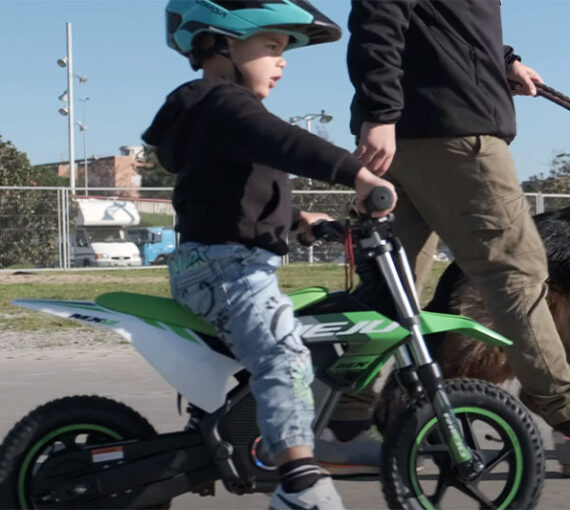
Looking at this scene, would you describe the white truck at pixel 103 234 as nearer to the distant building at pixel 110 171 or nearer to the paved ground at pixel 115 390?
the paved ground at pixel 115 390

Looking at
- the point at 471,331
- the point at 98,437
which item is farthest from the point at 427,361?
the point at 98,437

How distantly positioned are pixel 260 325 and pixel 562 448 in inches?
60.2

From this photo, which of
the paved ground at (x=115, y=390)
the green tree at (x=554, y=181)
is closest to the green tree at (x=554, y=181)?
the green tree at (x=554, y=181)

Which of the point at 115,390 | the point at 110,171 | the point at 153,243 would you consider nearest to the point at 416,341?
the point at 115,390

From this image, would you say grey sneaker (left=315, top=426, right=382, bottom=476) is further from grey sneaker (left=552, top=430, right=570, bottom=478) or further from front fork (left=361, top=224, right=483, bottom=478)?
grey sneaker (left=552, top=430, right=570, bottom=478)

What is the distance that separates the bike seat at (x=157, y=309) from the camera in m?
3.11

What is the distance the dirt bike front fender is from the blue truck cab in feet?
62.9

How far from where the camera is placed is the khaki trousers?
3650mm

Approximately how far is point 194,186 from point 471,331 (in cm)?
97

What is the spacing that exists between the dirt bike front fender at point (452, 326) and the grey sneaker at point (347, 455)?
1.39 feet

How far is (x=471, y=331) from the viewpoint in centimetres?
330

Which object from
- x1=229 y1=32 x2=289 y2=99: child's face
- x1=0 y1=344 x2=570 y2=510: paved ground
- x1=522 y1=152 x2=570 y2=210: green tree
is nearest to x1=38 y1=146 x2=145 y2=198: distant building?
x1=522 y1=152 x2=570 y2=210: green tree

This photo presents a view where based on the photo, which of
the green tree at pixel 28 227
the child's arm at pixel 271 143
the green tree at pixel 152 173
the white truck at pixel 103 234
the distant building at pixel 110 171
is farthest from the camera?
the distant building at pixel 110 171

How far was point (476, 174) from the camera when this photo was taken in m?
3.65
